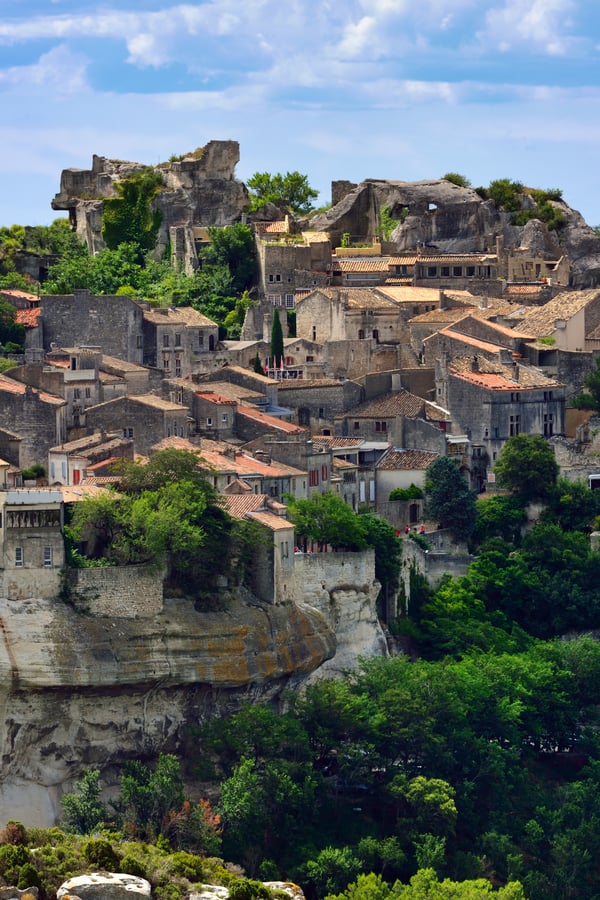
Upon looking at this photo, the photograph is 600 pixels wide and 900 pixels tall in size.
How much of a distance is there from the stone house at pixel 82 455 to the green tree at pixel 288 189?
30.8 meters

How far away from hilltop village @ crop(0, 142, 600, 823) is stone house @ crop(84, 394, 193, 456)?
0.07 meters

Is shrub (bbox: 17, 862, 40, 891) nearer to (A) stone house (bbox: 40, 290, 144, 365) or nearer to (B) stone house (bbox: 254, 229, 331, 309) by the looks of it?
(A) stone house (bbox: 40, 290, 144, 365)

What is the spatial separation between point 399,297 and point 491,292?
464cm

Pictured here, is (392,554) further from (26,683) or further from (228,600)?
(26,683)

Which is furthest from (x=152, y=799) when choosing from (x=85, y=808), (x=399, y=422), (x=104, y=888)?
(x=399, y=422)

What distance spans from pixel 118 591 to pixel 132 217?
3248 cm

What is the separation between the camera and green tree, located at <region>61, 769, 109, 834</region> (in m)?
67.8

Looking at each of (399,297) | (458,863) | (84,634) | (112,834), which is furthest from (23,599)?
(399,297)

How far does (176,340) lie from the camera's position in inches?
3506

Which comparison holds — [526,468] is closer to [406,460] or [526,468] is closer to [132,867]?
[406,460]

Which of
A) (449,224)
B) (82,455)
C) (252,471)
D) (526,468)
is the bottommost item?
(526,468)

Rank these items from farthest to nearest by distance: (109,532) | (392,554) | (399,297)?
1. (399,297)
2. (392,554)
3. (109,532)

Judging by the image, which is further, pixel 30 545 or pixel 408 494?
pixel 408 494

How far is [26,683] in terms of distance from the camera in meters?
68.2
